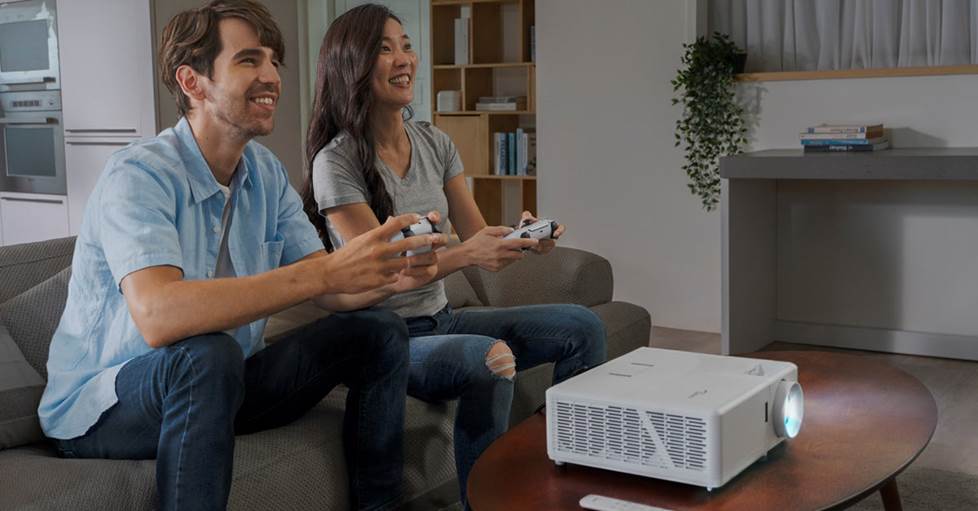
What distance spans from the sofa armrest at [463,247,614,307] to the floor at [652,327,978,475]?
3.22 feet

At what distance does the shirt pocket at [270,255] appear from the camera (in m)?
1.98

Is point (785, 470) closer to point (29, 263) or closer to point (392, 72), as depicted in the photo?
point (392, 72)

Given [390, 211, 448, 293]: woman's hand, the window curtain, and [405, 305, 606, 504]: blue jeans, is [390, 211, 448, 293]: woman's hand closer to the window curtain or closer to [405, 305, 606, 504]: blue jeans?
[405, 305, 606, 504]: blue jeans

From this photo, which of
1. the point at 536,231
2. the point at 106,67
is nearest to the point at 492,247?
the point at 536,231

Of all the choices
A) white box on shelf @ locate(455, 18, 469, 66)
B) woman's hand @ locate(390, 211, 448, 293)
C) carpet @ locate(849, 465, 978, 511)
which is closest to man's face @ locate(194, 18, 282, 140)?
woman's hand @ locate(390, 211, 448, 293)

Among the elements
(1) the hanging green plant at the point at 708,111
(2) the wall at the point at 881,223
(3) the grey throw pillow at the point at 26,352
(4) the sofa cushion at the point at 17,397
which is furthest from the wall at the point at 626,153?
(4) the sofa cushion at the point at 17,397

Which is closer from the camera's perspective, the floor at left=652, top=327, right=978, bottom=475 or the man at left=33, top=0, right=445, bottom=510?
the man at left=33, top=0, right=445, bottom=510

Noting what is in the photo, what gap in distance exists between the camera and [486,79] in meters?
5.91

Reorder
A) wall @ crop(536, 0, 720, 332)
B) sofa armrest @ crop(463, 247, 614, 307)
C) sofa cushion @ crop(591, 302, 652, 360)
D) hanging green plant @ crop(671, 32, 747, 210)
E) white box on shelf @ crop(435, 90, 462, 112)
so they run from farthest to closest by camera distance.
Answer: white box on shelf @ crop(435, 90, 462, 112)
wall @ crop(536, 0, 720, 332)
hanging green plant @ crop(671, 32, 747, 210)
sofa armrest @ crop(463, 247, 614, 307)
sofa cushion @ crop(591, 302, 652, 360)

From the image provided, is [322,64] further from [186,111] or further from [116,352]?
[116,352]

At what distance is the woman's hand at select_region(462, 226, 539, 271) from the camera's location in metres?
2.17

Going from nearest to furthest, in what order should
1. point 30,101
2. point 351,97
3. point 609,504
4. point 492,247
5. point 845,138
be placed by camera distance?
point 609,504 < point 492,247 < point 351,97 < point 845,138 < point 30,101

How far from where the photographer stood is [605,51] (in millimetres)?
4812

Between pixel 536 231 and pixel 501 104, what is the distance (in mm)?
3554
